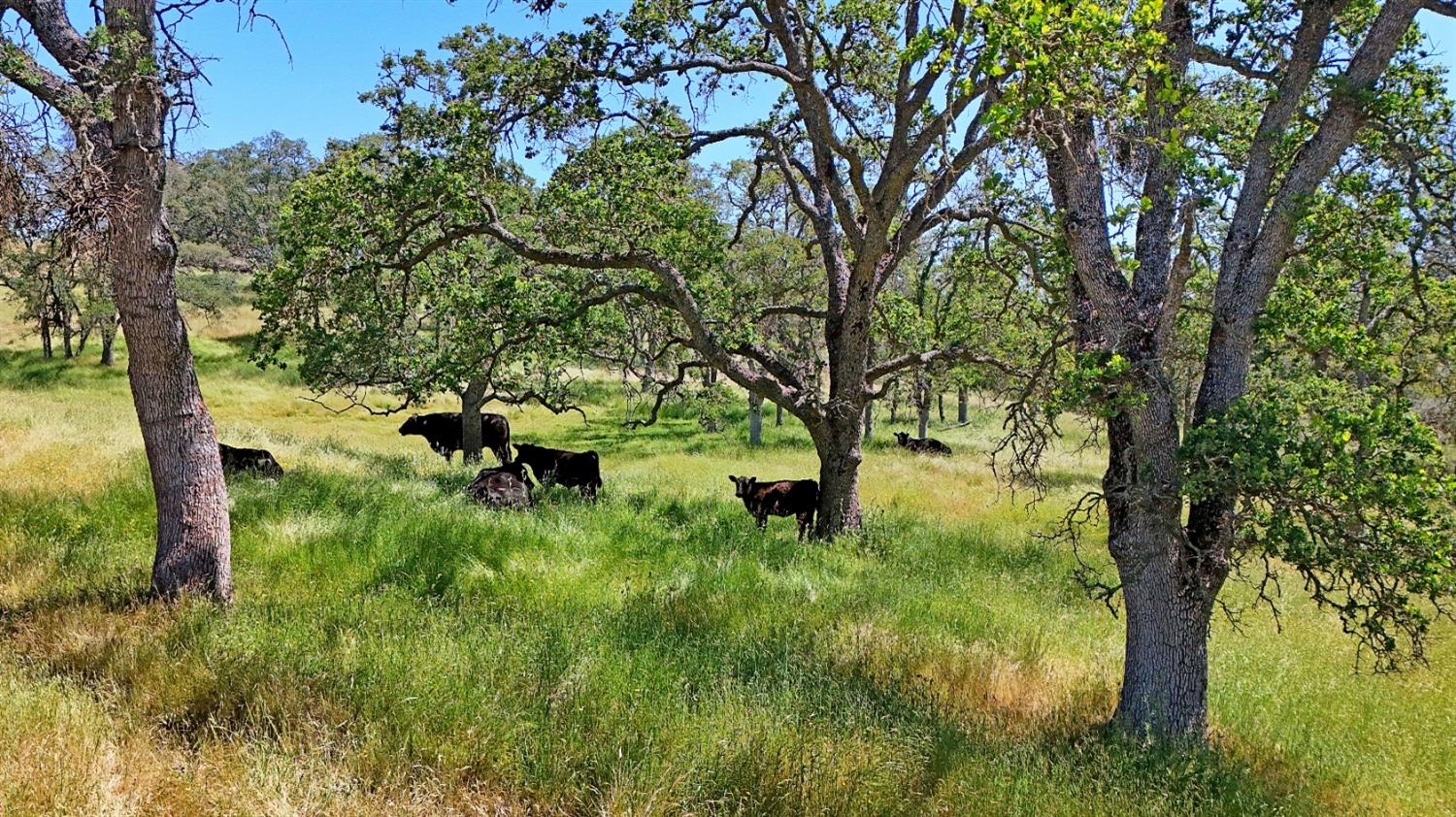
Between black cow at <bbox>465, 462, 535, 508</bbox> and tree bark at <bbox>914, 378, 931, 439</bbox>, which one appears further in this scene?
tree bark at <bbox>914, 378, 931, 439</bbox>

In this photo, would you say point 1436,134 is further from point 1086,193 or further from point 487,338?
point 487,338

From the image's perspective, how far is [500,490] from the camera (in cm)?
1236

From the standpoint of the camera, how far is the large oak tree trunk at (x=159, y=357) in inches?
227

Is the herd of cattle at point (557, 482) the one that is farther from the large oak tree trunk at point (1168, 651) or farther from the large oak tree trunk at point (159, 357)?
the large oak tree trunk at point (1168, 651)

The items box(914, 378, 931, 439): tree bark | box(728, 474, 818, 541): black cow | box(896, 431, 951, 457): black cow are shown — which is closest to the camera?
box(728, 474, 818, 541): black cow

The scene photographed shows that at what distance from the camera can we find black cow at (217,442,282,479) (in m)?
12.3

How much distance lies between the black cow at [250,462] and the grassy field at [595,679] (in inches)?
43.9

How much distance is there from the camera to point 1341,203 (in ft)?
18.8

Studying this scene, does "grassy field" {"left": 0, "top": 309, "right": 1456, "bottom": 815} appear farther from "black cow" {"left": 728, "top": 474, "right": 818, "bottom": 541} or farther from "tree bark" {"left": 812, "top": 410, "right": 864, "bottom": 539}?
"black cow" {"left": 728, "top": 474, "right": 818, "bottom": 541}

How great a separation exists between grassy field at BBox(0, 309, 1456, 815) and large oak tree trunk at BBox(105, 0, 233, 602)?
18.5 inches

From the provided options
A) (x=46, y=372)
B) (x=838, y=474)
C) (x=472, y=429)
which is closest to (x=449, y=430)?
(x=472, y=429)

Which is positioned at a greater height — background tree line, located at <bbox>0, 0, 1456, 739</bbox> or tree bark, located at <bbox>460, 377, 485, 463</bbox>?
background tree line, located at <bbox>0, 0, 1456, 739</bbox>

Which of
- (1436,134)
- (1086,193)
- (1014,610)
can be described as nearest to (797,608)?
(1014,610)

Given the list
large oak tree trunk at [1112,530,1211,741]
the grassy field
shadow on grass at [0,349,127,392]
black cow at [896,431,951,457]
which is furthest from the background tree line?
shadow on grass at [0,349,127,392]
